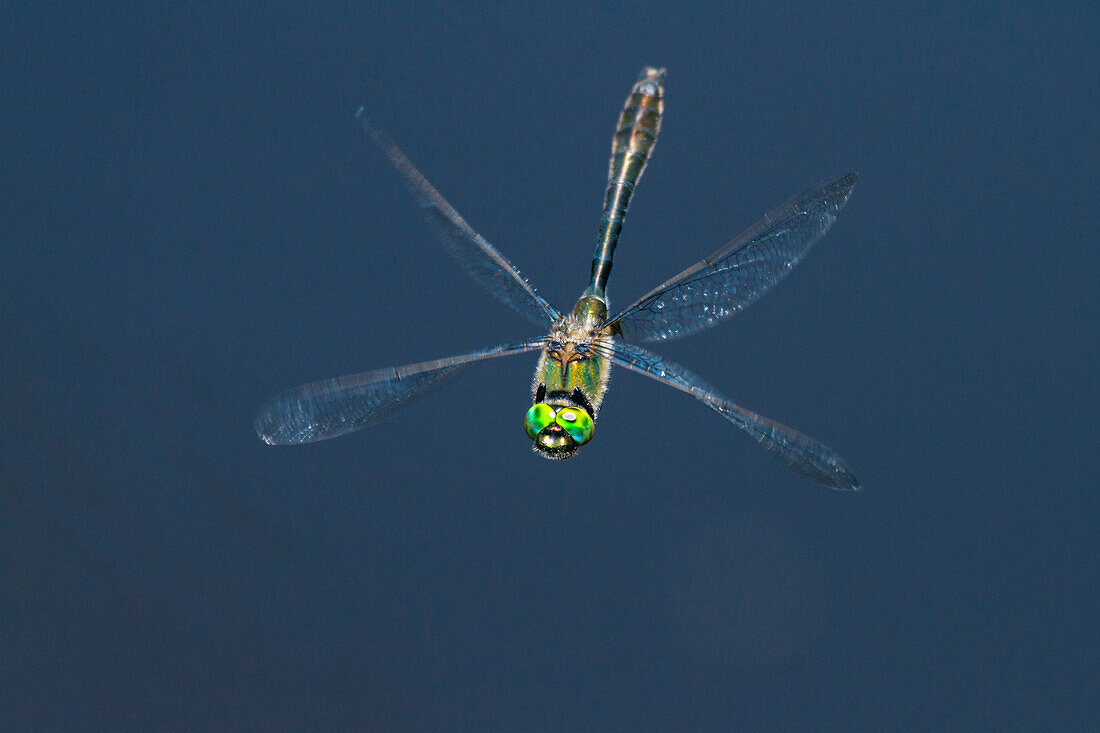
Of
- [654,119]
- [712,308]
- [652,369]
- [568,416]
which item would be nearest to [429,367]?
[568,416]

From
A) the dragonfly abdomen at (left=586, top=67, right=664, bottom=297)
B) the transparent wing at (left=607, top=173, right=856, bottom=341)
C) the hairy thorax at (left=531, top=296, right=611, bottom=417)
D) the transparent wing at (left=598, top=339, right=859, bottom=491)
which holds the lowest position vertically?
the transparent wing at (left=598, top=339, right=859, bottom=491)

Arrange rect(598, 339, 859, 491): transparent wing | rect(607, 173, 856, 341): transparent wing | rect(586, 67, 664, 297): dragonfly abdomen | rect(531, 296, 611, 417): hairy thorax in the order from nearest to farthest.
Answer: rect(598, 339, 859, 491): transparent wing → rect(531, 296, 611, 417): hairy thorax → rect(607, 173, 856, 341): transparent wing → rect(586, 67, 664, 297): dragonfly abdomen

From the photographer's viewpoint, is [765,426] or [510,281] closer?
[765,426]

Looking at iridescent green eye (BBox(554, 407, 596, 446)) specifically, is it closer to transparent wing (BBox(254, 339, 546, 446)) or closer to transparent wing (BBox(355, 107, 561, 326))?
transparent wing (BBox(254, 339, 546, 446))

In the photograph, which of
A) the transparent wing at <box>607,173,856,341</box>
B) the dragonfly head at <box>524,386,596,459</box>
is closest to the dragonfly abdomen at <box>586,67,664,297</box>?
the transparent wing at <box>607,173,856,341</box>

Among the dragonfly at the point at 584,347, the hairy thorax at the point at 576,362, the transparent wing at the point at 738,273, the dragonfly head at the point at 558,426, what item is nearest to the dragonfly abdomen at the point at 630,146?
the dragonfly at the point at 584,347

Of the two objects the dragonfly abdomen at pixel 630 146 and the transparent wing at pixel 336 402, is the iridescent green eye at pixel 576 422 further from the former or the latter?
the dragonfly abdomen at pixel 630 146

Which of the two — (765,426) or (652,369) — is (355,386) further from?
(765,426)
